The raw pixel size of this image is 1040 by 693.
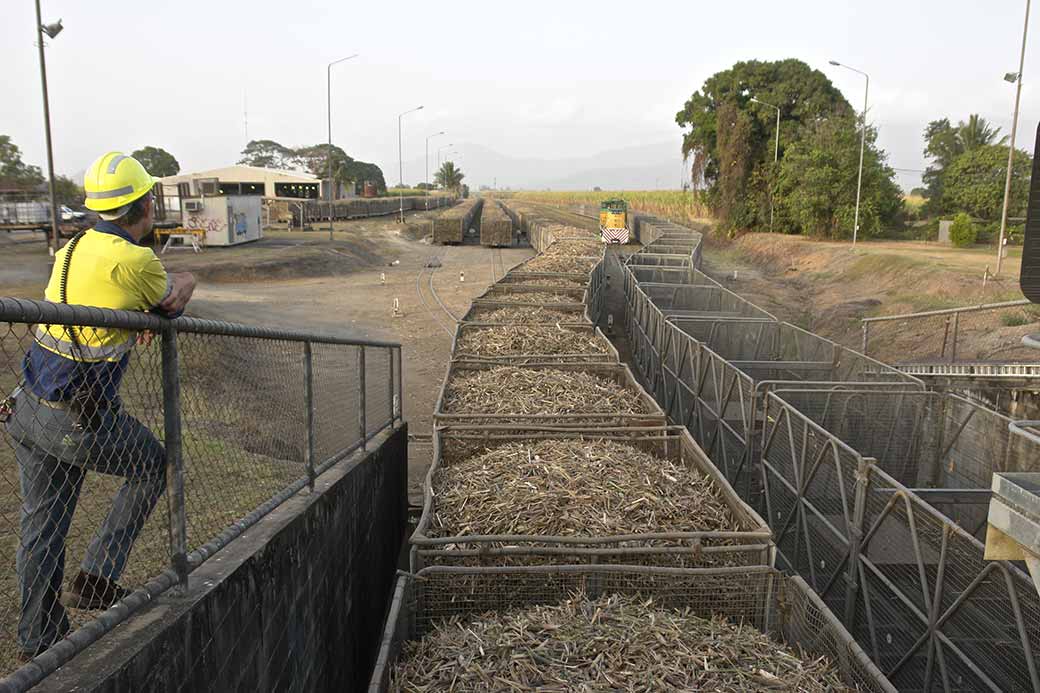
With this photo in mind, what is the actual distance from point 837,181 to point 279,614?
39.3 m

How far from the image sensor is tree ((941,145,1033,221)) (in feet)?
116

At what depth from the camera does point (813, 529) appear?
656cm

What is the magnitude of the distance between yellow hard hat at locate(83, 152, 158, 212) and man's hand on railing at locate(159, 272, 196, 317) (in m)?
0.40

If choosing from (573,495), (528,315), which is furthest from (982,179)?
(573,495)

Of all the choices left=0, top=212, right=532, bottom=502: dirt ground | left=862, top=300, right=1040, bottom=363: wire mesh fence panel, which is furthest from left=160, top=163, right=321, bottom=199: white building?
left=862, top=300, right=1040, bottom=363: wire mesh fence panel

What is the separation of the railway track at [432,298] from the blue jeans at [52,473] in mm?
12685

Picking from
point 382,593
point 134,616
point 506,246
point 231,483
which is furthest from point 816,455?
point 506,246

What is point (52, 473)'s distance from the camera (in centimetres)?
271

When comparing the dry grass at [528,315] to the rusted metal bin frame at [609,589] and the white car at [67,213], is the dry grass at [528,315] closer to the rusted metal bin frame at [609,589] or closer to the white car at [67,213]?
the rusted metal bin frame at [609,589]

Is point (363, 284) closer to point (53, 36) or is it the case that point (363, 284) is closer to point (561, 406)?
point (53, 36)

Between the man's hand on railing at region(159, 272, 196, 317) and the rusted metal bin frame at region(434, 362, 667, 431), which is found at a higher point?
the man's hand on railing at region(159, 272, 196, 317)

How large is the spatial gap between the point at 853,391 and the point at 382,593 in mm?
5182

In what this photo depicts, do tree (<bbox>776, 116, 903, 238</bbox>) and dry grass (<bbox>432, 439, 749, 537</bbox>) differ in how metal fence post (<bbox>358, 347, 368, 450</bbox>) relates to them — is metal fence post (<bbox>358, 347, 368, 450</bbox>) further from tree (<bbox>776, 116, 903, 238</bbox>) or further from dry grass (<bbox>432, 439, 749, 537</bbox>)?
tree (<bbox>776, 116, 903, 238</bbox>)

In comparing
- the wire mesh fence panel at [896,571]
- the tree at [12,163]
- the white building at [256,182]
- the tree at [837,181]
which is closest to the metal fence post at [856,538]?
the wire mesh fence panel at [896,571]
